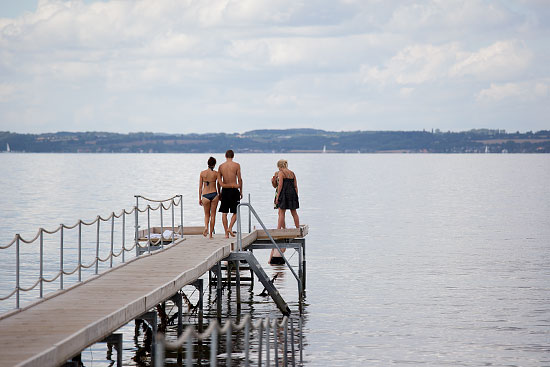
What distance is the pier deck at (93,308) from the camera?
390 inches

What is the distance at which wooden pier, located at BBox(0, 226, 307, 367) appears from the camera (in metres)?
9.91

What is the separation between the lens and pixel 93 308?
40.4 feet

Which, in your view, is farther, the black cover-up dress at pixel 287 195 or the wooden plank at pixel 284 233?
the black cover-up dress at pixel 287 195

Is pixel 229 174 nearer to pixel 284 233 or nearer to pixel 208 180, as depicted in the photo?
pixel 208 180

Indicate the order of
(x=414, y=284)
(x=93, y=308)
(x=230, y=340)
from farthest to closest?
(x=414, y=284)
(x=93, y=308)
(x=230, y=340)

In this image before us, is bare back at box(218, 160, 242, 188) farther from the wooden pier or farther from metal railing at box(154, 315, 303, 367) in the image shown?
metal railing at box(154, 315, 303, 367)

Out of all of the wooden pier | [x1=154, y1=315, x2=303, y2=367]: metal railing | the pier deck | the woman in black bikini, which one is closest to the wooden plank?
the woman in black bikini

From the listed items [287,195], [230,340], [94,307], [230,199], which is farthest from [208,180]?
[230,340]

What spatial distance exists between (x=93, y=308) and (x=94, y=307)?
3.1 inches

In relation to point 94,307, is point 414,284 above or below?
below

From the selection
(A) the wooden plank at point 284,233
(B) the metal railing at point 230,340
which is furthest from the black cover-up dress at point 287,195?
(B) the metal railing at point 230,340

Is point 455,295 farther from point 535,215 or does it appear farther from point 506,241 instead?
point 535,215

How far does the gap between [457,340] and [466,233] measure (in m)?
28.8

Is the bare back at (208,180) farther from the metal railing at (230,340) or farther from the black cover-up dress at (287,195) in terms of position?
the black cover-up dress at (287,195)
